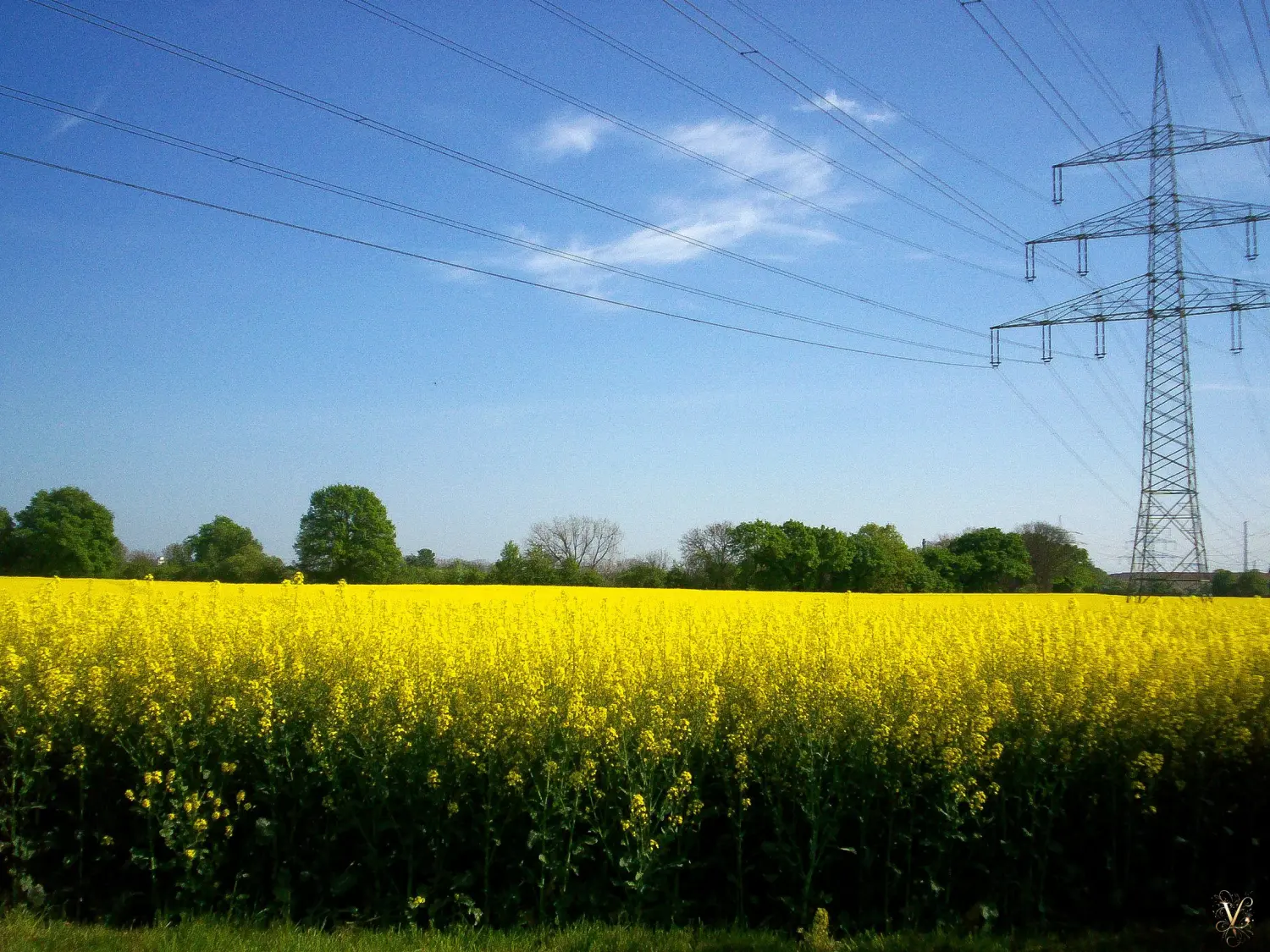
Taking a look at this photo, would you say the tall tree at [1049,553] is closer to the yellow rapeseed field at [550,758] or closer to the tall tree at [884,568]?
the tall tree at [884,568]

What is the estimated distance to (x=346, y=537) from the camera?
192 feet

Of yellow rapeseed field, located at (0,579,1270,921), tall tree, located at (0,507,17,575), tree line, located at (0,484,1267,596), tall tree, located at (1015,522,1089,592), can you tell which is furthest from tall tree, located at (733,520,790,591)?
yellow rapeseed field, located at (0,579,1270,921)

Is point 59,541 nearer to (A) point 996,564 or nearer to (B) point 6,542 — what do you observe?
(B) point 6,542

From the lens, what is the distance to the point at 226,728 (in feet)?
21.8

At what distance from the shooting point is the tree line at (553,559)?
152 ft

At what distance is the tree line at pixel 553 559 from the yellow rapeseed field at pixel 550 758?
29151 millimetres

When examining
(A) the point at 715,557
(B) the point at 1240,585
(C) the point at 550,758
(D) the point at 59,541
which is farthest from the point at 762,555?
(C) the point at 550,758

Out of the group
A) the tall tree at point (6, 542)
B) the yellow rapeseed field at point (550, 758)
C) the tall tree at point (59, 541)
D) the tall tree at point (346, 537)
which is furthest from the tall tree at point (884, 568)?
the yellow rapeseed field at point (550, 758)

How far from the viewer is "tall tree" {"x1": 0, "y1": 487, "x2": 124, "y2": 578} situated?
4972 cm

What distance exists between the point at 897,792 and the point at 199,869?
16.6 ft

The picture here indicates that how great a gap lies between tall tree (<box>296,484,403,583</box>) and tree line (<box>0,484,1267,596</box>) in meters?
0.07

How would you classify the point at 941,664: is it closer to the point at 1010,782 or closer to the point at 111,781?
the point at 1010,782

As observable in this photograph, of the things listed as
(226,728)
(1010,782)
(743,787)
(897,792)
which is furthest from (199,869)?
(1010,782)

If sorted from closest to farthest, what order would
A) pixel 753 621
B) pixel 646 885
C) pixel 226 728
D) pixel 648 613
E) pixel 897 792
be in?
pixel 646 885 → pixel 897 792 → pixel 226 728 → pixel 753 621 → pixel 648 613
